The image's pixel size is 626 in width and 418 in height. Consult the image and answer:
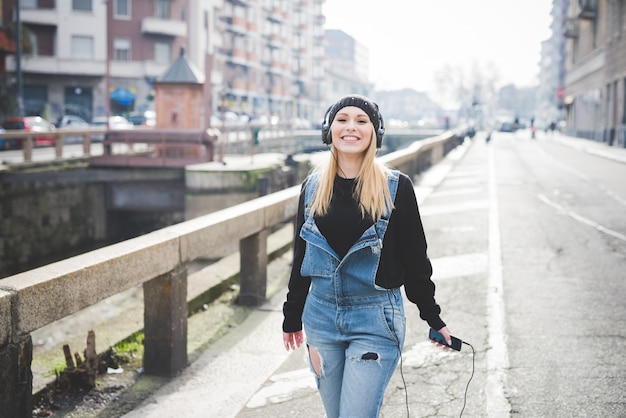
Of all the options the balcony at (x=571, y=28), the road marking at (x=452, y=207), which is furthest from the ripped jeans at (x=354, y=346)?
the balcony at (x=571, y=28)

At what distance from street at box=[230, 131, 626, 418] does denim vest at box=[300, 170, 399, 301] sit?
33.5 inches

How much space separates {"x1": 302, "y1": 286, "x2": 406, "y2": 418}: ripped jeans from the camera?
3.10m

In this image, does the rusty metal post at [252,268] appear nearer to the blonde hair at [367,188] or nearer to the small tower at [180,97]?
the blonde hair at [367,188]

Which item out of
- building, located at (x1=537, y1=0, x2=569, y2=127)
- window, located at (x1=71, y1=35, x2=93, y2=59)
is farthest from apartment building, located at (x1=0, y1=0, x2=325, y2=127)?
building, located at (x1=537, y1=0, x2=569, y2=127)

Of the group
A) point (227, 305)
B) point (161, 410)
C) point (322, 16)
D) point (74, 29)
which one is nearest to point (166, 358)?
point (161, 410)

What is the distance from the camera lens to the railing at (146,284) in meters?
3.63

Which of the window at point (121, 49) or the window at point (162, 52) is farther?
the window at point (162, 52)

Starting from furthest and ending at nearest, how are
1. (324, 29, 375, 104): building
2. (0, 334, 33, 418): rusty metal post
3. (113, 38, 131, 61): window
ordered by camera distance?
(324, 29, 375, 104): building
(113, 38, 131, 61): window
(0, 334, 33, 418): rusty metal post

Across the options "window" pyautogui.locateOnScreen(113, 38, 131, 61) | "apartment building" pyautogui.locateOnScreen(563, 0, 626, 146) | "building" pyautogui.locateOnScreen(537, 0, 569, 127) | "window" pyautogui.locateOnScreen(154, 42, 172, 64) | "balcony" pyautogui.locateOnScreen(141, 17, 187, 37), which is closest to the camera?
"apartment building" pyautogui.locateOnScreen(563, 0, 626, 146)

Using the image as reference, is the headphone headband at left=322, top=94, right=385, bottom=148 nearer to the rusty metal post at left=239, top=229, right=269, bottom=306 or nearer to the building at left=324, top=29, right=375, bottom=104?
the rusty metal post at left=239, top=229, right=269, bottom=306

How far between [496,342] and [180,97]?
24390mm

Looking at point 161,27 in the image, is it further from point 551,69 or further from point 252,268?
point 551,69

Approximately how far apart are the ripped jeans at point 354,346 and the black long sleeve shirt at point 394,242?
0.29ft

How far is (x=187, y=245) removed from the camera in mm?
5426
